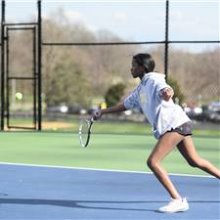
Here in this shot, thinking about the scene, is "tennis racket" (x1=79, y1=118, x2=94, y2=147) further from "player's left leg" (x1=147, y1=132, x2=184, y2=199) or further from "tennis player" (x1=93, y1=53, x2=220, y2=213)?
"player's left leg" (x1=147, y1=132, x2=184, y2=199)

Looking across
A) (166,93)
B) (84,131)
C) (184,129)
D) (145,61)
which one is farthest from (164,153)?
(84,131)

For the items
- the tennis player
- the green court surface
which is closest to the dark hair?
the tennis player

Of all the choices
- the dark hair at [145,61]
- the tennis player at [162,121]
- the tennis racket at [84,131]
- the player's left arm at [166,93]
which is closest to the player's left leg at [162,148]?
the tennis player at [162,121]

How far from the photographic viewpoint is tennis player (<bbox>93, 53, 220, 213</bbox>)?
5809 millimetres

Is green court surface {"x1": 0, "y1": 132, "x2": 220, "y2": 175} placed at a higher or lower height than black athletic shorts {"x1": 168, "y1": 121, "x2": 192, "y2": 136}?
lower

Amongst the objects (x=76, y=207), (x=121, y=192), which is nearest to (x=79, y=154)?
(x=121, y=192)

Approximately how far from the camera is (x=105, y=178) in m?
8.10

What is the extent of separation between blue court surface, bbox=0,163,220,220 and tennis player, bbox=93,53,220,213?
38 centimetres

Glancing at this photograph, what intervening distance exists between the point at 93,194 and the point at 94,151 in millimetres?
4213

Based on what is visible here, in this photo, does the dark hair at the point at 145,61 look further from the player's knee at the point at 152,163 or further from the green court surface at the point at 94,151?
the green court surface at the point at 94,151

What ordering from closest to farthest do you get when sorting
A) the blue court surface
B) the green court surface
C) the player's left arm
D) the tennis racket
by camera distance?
the player's left arm → the blue court surface → the tennis racket → the green court surface

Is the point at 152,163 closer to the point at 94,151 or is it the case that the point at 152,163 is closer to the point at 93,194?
the point at 93,194

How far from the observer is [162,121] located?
584 centimetres

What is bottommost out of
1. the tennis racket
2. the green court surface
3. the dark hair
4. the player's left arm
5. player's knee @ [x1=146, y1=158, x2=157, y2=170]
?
the green court surface
